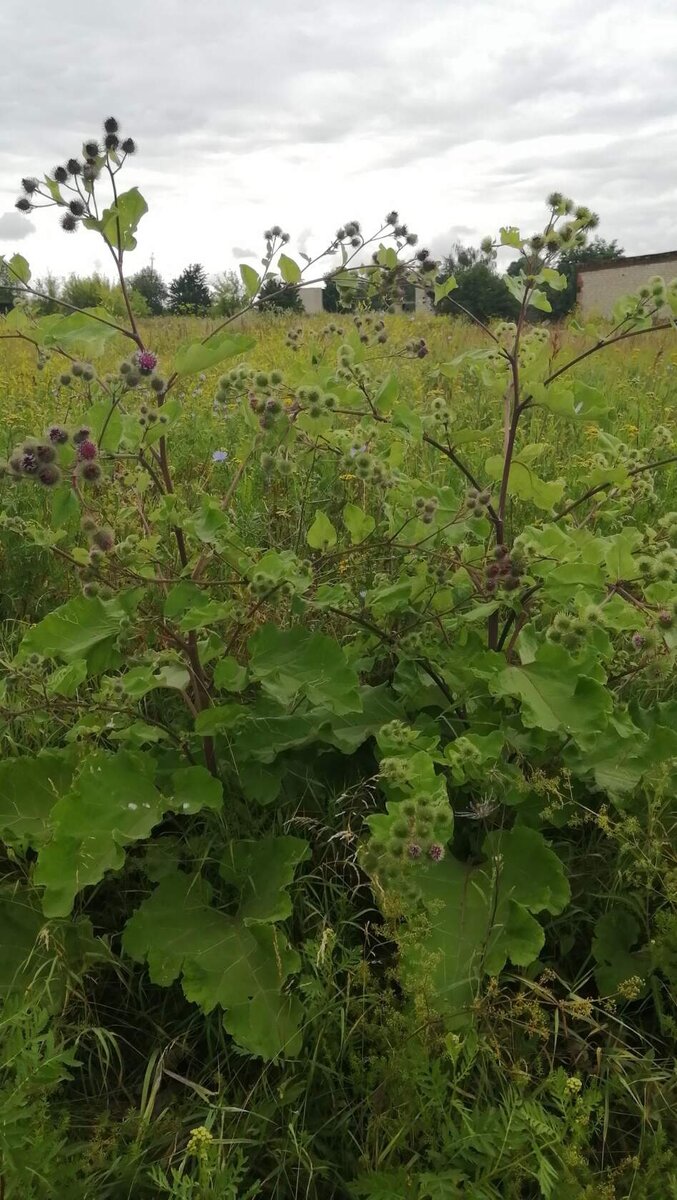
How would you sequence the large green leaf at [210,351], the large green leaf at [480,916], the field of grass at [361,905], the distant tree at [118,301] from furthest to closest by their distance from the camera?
the distant tree at [118,301] < the large green leaf at [210,351] < the large green leaf at [480,916] < the field of grass at [361,905]

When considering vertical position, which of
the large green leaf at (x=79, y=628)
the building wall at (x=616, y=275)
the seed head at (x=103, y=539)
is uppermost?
the building wall at (x=616, y=275)

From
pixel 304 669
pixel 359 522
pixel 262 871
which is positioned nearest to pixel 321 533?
pixel 359 522

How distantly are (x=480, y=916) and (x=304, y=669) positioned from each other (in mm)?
652

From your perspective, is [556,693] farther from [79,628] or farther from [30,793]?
[30,793]

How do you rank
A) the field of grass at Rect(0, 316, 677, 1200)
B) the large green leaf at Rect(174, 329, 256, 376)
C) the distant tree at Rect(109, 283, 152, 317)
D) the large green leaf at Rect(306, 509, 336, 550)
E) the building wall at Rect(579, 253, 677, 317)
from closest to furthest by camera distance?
the field of grass at Rect(0, 316, 677, 1200), the large green leaf at Rect(174, 329, 256, 376), the large green leaf at Rect(306, 509, 336, 550), the distant tree at Rect(109, 283, 152, 317), the building wall at Rect(579, 253, 677, 317)

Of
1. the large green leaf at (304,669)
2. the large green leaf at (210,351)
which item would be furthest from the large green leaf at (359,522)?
the large green leaf at (210,351)

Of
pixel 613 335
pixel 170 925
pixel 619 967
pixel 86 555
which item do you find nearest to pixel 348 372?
pixel 613 335

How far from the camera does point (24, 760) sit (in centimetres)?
189

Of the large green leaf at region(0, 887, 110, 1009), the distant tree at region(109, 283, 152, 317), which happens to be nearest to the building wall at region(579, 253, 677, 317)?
the distant tree at region(109, 283, 152, 317)

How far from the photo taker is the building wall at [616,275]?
24.3 metres

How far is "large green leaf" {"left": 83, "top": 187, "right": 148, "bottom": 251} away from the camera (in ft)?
5.61

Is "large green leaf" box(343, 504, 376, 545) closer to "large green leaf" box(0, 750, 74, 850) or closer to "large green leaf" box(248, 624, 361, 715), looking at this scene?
"large green leaf" box(248, 624, 361, 715)

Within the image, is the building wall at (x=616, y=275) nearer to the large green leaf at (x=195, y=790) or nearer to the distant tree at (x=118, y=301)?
the distant tree at (x=118, y=301)

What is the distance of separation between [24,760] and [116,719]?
0.24 m
